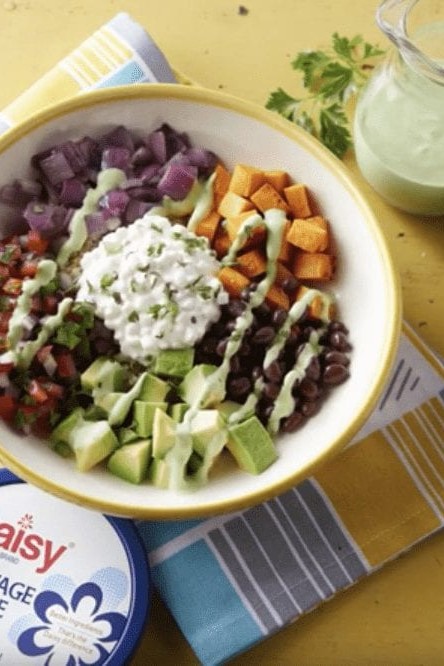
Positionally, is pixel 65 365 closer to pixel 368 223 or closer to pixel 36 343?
pixel 36 343

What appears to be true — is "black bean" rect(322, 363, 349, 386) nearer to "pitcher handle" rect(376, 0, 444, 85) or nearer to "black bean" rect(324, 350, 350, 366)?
"black bean" rect(324, 350, 350, 366)

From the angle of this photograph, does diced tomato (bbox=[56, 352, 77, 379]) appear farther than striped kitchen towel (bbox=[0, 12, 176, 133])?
No

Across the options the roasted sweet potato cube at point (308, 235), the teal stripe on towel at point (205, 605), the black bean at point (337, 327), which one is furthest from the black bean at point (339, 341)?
the teal stripe on towel at point (205, 605)

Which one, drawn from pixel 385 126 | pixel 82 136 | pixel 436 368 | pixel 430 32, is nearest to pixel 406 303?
pixel 436 368

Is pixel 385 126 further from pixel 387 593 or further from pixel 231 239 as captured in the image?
pixel 387 593

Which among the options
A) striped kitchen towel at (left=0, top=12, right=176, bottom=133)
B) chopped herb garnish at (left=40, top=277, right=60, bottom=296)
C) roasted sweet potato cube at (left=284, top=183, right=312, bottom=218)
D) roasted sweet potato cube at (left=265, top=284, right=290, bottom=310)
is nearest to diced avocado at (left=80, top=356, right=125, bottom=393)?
chopped herb garnish at (left=40, top=277, right=60, bottom=296)

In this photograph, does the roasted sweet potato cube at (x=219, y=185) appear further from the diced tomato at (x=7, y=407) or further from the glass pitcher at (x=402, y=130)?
the diced tomato at (x=7, y=407)
